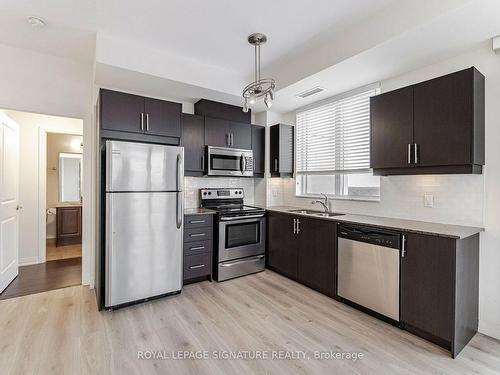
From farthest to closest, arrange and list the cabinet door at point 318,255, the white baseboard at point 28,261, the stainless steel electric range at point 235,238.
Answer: the white baseboard at point 28,261 → the stainless steel electric range at point 235,238 → the cabinet door at point 318,255

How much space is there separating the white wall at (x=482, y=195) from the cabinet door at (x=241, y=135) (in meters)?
2.24

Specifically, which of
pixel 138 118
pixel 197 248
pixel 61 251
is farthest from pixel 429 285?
pixel 61 251

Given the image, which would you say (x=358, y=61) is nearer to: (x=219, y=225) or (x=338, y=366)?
(x=219, y=225)

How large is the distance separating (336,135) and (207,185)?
206 centimetres

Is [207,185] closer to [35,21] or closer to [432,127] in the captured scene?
[35,21]

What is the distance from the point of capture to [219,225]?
349 centimetres

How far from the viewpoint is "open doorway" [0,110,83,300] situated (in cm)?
359

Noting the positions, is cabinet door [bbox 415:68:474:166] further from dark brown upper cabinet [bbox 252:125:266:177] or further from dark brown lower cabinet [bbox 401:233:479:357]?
dark brown upper cabinet [bbox 252:125:266:177]

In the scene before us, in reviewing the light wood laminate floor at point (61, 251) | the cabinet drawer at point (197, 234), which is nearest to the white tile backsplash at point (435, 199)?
the cabinet drawer at point (197, 234)

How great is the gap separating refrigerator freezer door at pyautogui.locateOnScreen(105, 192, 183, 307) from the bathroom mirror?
410 centimetres

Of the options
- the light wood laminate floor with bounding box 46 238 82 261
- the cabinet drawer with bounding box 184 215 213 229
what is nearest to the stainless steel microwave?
the cabinet drawer with bounding box 184 215 213 229

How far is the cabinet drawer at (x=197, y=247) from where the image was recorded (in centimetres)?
333

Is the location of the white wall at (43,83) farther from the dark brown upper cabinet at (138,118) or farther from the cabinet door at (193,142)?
the cabinet door at (193,142)

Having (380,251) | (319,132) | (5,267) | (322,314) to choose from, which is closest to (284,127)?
(319,132)
